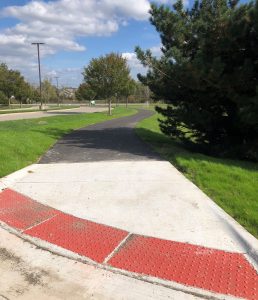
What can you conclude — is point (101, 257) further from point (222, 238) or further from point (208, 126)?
point (208, 126)

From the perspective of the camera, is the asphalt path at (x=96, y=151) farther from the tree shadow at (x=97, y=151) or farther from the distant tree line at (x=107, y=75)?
the distant tree line at (x=107, y=75)

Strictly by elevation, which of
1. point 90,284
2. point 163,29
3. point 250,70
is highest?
point 163,29

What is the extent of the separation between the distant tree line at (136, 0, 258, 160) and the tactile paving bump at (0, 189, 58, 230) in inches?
220

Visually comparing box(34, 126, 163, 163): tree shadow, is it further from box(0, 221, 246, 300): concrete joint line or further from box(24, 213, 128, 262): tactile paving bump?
box(0, 221, 246, 300): concrete joint line

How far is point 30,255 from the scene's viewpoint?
417 centimetres

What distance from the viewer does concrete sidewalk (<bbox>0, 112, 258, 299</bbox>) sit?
3.55 meters

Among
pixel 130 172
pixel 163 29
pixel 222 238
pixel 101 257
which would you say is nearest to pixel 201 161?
pixel 130 172

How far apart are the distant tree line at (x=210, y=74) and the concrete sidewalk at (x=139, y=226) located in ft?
9.04

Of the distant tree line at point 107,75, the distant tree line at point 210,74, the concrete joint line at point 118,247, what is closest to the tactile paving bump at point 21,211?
the concrete joint line at point 118,247

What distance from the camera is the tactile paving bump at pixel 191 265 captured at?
139 inches

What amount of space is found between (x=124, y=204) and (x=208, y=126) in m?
6.30

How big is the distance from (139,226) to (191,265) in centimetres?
114

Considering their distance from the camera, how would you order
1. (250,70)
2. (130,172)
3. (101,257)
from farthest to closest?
(250,70)
(130,172)
(101,257)

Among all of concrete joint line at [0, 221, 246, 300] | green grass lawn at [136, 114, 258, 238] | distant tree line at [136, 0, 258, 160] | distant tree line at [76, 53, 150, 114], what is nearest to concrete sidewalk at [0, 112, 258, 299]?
concrete joint line at [0, 221, 246, 300]
